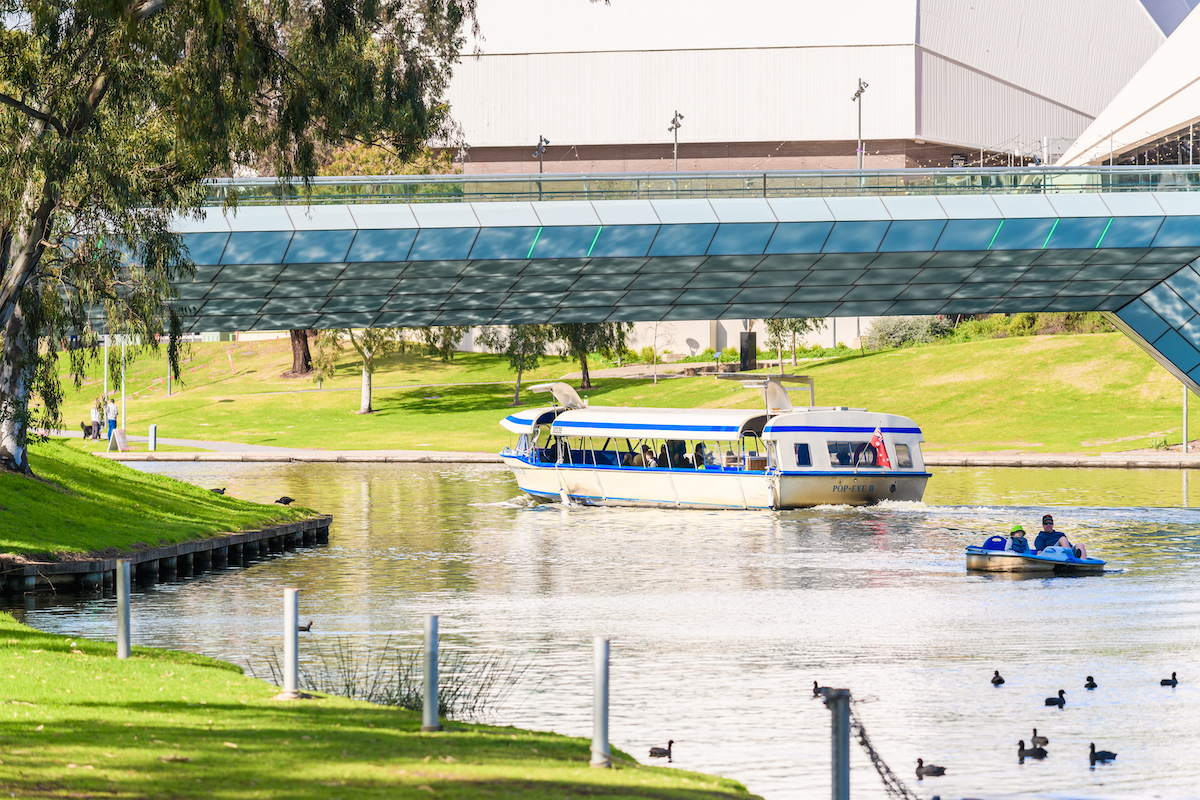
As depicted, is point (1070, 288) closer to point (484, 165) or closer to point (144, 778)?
point (144, 778)

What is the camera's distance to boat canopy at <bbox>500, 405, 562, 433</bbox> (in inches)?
A: 1970

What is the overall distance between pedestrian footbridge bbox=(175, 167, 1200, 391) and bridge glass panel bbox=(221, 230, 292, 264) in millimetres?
42

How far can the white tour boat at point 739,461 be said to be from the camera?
43719mm

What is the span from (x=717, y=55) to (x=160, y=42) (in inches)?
3669

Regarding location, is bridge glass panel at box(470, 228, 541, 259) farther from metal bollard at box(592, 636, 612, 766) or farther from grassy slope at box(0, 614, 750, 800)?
metal bollard at box(592, 636, 612, 766)

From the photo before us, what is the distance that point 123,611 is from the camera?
15398 mm

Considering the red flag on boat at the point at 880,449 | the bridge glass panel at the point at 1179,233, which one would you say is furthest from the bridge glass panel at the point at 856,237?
the red flag on boat at the point at 880,449

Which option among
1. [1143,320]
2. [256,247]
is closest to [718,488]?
[1143,320]

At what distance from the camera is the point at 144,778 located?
9.08m

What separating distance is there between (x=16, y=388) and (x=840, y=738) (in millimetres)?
25160

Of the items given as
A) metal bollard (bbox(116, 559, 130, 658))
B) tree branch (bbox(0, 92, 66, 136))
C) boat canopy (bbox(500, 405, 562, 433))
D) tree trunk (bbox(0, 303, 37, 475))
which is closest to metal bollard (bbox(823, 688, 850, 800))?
metal bollard (bbox(116, 559, 130, 658))

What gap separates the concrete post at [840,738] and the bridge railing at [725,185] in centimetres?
2604

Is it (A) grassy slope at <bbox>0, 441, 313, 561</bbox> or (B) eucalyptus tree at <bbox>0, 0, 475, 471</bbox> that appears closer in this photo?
(B) eucalyptus tree at <bbox>0, 0, 475, 471</bbox>

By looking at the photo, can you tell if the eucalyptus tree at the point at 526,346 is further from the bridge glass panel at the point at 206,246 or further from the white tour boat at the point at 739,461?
the bridge glass panel at the point at 206,246
